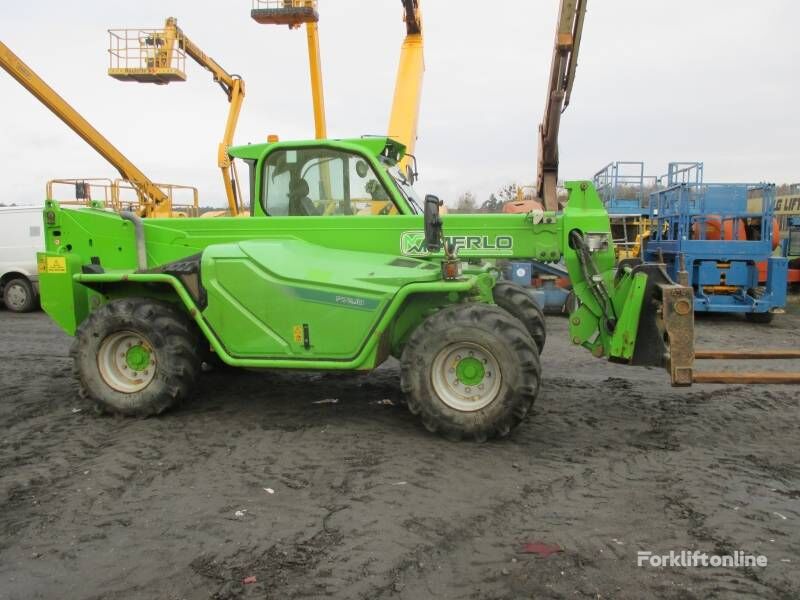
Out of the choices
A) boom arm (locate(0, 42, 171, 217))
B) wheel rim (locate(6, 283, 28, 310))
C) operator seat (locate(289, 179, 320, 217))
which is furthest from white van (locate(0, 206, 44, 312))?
operator seat (locate(289, 179, 320, 217))

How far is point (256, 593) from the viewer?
2.94 meters

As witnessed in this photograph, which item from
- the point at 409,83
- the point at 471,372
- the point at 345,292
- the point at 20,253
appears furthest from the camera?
the point at 409,83

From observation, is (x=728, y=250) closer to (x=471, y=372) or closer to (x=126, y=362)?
(x=471, y=372)

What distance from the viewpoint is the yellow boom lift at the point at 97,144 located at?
49.4ft

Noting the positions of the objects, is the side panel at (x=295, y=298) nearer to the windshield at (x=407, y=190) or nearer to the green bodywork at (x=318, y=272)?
the green bodywork at (x=318, y=272)

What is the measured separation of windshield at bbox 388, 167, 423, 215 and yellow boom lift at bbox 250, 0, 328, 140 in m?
8.46

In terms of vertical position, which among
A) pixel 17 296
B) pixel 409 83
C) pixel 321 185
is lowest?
pixel 17 296

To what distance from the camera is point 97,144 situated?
1650 cm

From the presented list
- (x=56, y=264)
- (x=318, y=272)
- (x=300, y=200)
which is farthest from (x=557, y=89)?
(x=56, y=264)

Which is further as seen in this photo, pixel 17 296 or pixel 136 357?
pixel 17 296

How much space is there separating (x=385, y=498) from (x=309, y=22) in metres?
12.2

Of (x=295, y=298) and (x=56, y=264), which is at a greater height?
(x=56, y=264)

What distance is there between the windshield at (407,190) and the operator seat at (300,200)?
0.82 metres

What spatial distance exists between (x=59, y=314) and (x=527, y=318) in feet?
14.9
